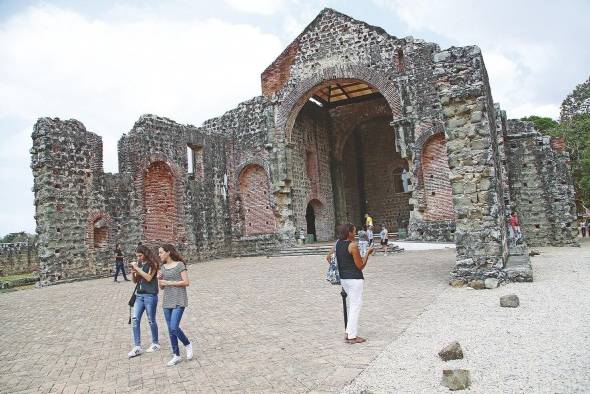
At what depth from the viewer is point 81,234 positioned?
16906 mm

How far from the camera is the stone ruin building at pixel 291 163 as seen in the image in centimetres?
1623

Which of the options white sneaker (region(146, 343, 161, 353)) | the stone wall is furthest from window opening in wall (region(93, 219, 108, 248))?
white sneaker (region(146, 343, 161, 353))

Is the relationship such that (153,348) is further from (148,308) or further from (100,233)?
(100,233)

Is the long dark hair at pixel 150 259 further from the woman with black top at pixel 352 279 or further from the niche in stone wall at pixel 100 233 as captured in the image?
the niche in stone wall at pixel 100 233

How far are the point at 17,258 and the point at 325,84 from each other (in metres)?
19.6

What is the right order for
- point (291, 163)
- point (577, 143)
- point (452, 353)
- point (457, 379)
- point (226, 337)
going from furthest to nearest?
point (577, 143), point (291, 163), point (226, 337), point (452, 353), point (457, 379)

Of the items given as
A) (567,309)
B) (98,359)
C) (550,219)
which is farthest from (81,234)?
(550,219)

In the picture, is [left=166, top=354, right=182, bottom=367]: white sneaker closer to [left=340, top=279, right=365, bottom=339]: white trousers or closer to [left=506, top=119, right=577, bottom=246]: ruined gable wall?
[left=340, top=279, right=365, bottom=339]: white trousers

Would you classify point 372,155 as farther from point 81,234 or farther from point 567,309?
point 567,309

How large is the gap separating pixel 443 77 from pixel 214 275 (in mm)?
9380

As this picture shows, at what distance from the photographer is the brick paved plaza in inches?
184

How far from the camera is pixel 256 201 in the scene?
23.4 m

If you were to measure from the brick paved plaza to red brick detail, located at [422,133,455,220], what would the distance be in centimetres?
799

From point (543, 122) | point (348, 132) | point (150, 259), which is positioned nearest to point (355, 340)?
point (150, 259)
